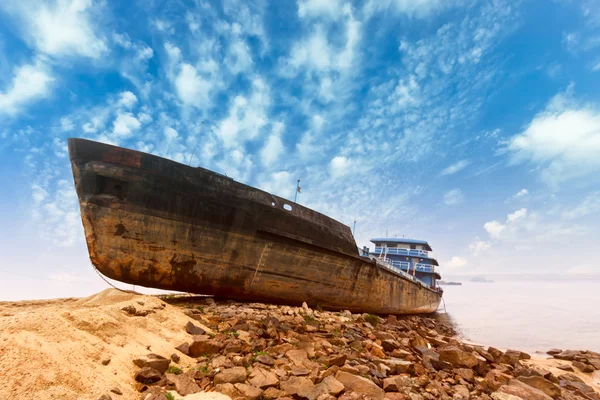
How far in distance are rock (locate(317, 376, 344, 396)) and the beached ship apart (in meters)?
5.10

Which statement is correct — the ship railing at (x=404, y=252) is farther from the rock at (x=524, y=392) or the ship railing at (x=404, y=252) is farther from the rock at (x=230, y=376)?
the rock at (x=230, y=376)

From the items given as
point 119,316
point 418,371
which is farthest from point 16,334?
point 418,371

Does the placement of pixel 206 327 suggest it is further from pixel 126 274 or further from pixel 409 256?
pixel 409 256

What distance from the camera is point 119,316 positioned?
4.82 m

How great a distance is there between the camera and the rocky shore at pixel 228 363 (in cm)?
321

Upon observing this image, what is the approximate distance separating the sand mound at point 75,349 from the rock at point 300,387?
1.79m

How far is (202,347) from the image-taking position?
4.71 m

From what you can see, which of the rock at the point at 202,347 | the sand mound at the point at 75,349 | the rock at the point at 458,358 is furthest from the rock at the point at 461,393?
the sand mound at the point at 75,349

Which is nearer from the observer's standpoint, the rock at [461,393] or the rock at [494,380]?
the rock at [461,393]

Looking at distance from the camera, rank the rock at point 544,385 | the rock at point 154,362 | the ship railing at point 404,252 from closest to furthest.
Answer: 1. the rock at point 154,362
2. the rock at point 544,385
3. the ship railing at point 404,252

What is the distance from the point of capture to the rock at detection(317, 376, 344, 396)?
336 centimetres

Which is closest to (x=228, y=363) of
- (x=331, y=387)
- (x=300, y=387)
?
(x=300, y=387)

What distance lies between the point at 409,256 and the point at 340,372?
23.3 meters

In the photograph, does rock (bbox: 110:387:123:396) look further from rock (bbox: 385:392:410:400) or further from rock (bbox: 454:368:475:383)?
rock (bbox: 454:368:475:383)
